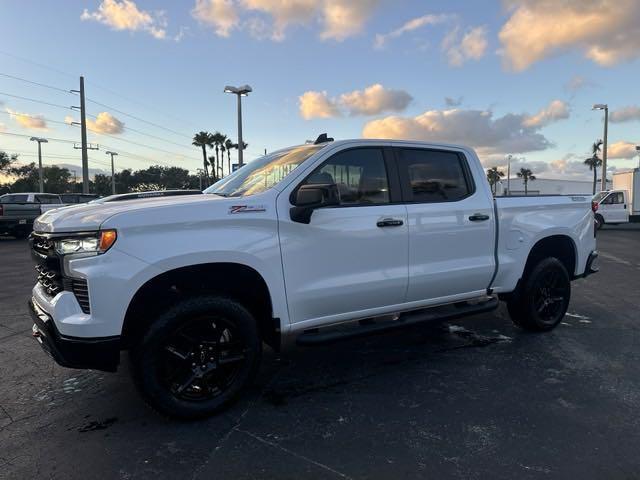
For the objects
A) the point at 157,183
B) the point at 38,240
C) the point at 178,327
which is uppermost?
the point at 157,183

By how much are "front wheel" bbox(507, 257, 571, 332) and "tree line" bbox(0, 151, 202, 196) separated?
55.7 m

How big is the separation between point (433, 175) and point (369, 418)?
2277mm

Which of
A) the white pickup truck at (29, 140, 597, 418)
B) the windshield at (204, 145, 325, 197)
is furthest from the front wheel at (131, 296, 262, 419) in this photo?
the windshield at (204, 145, 325, 197)

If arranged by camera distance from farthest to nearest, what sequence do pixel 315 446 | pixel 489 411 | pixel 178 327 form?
pixel 489 411
pixel 178 327
pixel 315 446

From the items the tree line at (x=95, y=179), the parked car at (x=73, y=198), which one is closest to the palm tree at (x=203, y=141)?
the tree line at (x=95, y=179)

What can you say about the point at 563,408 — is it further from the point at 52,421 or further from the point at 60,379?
the point at 60,379

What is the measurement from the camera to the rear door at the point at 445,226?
13.1 feet

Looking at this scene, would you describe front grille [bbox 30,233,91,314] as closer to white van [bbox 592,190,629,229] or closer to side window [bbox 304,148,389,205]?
side window [bbox 304,148,389,205]

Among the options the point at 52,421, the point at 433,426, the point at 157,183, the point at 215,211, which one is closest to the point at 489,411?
the point at 433,426

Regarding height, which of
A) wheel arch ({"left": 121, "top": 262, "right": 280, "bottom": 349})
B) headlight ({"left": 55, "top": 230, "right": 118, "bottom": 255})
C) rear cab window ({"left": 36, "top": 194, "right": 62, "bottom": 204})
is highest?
rear cab window ({"left": 36, "top": 194, "right": 62, "bottom": 204})

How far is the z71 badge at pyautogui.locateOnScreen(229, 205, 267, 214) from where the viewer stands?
3.20 m

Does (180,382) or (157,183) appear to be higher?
(157,183)

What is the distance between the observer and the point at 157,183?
310ft

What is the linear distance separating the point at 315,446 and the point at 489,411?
1320mm
